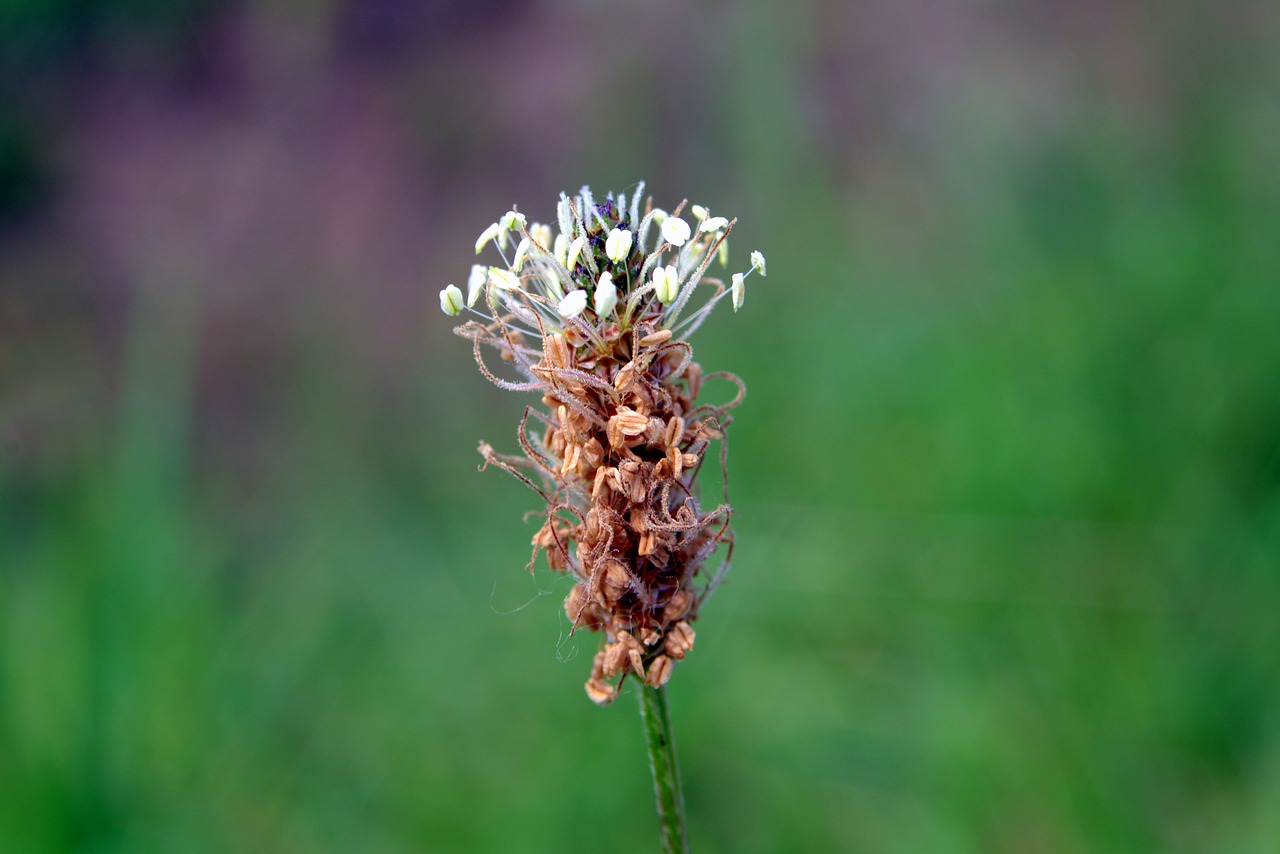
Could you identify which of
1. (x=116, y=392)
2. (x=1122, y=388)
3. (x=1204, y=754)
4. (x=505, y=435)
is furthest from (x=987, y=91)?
(x=116, y=392)

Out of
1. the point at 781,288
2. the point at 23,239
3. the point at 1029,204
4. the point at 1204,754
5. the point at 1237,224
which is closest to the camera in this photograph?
the point at 1204,754

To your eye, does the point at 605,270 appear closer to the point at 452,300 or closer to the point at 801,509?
the point at 452,300

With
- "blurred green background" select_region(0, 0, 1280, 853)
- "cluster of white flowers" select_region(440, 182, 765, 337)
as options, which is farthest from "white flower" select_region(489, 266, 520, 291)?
"blurred green background" select_region(0, 0, 1280, 853)

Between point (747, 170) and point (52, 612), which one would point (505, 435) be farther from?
point (52, 612)

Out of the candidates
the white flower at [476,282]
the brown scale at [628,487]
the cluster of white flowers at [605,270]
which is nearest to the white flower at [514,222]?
the cluster of white flowers at [605,270]

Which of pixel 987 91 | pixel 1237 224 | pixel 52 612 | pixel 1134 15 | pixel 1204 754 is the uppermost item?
pixel 1134 15

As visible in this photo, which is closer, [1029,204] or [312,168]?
[1029,204]

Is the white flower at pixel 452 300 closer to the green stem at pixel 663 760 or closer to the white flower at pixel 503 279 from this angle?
the white flower at pixel 503 279

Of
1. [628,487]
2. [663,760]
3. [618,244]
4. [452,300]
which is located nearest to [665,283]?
[618,244]
